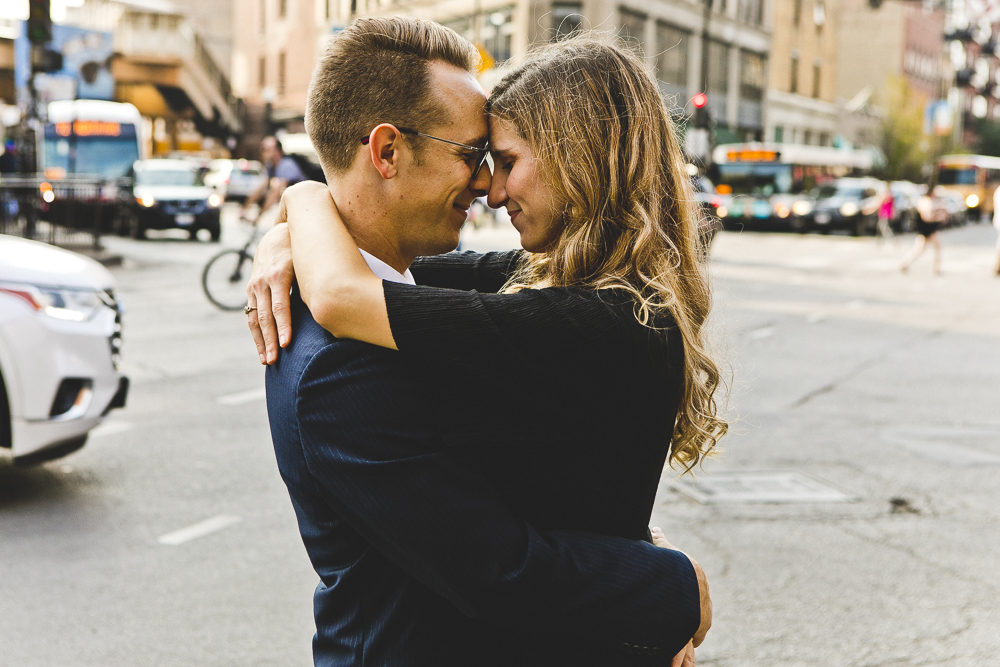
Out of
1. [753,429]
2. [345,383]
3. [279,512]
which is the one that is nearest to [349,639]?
[345,383]

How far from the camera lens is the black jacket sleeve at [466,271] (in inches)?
87.0

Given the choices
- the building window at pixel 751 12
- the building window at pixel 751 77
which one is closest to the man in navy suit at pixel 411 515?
the building window at pixel 751 77

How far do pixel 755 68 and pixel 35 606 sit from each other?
2220 inches

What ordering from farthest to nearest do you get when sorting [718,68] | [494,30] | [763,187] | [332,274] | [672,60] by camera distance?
[718,68]
[672,60]
[494,30]
[763,187]
[332,274]

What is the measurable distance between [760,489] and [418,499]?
14.8 ft

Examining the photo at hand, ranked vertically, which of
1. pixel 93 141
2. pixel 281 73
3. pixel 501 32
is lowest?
pixel 93 141

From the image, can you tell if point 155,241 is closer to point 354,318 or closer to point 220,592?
point 220,592

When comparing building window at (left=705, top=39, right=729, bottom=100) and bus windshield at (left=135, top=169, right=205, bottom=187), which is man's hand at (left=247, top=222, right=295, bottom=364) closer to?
bus windshield at (left=135, top=169, right=205, bottom=187)

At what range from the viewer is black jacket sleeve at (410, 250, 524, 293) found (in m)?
2.21

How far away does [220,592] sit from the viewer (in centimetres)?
397

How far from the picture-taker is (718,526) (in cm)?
487

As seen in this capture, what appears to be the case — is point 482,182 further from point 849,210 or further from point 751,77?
point 751,77

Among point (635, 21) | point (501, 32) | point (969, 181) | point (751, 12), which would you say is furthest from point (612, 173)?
point (969, 181)

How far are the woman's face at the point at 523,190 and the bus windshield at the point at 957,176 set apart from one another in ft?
191
